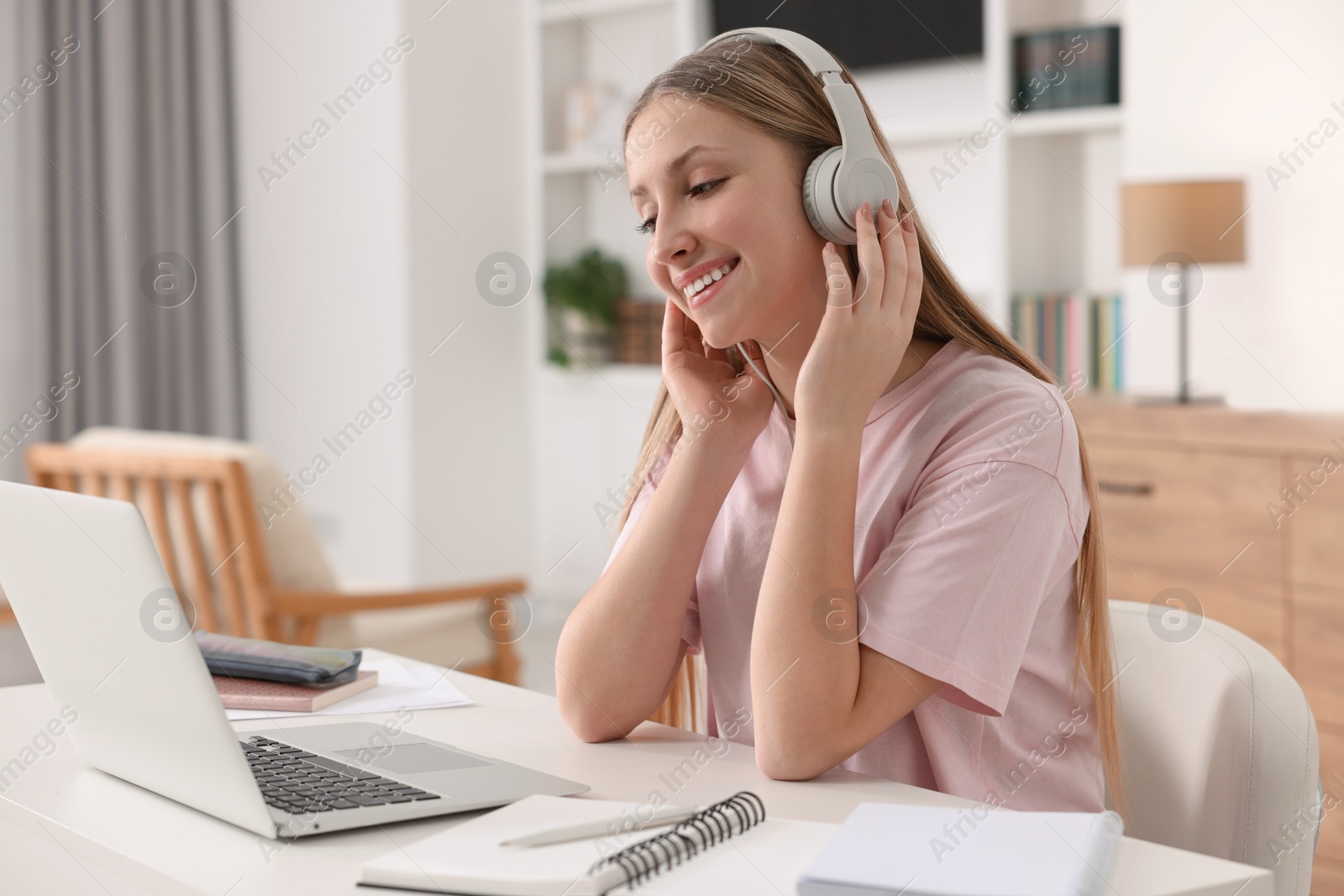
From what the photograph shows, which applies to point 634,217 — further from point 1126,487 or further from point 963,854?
point 963,854

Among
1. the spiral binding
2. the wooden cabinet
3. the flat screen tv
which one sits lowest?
the wooden cabinet

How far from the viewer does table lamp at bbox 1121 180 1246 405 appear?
9.00ft

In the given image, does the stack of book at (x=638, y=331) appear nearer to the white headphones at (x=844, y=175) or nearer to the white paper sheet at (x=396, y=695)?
the white paper sheet at (x=396, y=695)

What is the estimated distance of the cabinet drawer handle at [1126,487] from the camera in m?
2.69

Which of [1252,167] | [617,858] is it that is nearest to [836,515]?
[617,858]

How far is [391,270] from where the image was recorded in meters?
4.30

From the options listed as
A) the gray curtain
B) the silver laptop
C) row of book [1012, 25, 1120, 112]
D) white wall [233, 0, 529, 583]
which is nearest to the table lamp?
row of book [1012, 25, 1120, 112]

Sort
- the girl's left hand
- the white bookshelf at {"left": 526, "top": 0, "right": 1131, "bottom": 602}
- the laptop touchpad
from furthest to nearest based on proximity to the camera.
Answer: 1. the white bookshelf at {"left": 526, "top": 0, "right": 1131, "bottom": 602}
2. the girl's left hand
3. the laptop touchpad

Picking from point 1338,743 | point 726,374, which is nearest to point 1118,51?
point 1338,743

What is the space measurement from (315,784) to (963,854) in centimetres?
47

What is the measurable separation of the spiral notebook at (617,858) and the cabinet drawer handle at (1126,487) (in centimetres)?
202

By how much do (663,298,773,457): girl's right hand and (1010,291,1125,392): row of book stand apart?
1940 mm

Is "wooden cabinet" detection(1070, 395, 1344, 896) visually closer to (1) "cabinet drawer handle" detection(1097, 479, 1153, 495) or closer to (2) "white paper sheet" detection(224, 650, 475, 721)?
(1) "cabinet drawer handle" detection(1097, 479, 1153, 495)

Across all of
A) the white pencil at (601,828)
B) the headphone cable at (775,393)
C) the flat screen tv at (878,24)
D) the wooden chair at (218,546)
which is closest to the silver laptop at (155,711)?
the white pencil at (601,828)
